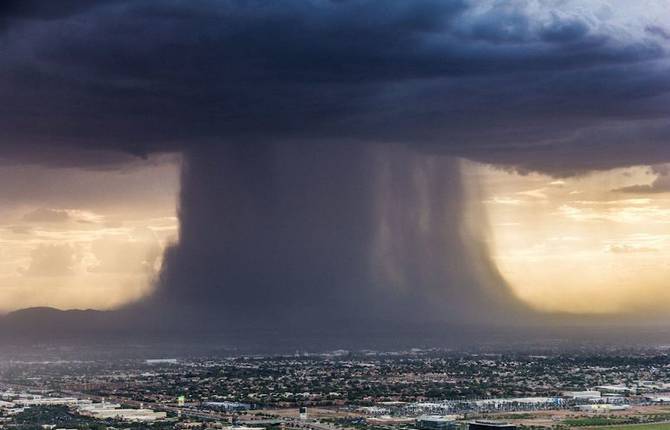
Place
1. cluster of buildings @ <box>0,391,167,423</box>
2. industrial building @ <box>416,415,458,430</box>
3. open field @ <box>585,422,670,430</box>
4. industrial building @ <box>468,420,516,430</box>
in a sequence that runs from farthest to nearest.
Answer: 1. cluster of buildings @ <box>0,391,167,423</box>
2. open field @ <box>585,422,670,430</box>
3. industrial building @ <box>416,415,458,430</box>
4. industrial building @ <box>468,420,516,430</box>

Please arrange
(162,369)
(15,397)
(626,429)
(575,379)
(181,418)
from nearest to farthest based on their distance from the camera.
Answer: (626,429), (181,418), (15,397), (575,379), (162,369)

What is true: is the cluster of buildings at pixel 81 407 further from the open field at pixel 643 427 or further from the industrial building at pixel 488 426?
the open field at pixel 643 427

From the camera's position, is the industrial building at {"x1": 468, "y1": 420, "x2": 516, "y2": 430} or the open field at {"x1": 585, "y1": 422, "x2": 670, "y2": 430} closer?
the industrial building at {"x1": 468, "y1": 420, "x2": 516, "y2": 430}

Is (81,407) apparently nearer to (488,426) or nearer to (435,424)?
(435,424)

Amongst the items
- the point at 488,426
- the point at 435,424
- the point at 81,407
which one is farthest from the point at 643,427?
the point at 81,407

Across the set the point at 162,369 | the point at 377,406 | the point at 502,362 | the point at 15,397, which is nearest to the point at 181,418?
the point at 377,406

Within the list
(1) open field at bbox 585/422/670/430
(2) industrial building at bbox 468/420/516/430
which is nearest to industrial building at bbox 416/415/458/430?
(2) industrial building at bbox 468/420/516/430

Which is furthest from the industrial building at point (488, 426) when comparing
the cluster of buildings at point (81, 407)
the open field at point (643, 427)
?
the cluster of buildings at point (81, 407)

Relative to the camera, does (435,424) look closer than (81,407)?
Yes

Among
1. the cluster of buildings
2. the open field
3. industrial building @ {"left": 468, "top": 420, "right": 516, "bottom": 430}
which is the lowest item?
the open field

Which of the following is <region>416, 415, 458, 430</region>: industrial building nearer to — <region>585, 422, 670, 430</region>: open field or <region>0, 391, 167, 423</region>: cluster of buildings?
<region>585, 422, 670, 430</region>: open field

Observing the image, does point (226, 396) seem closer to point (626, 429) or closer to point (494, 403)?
point (494, 403)
